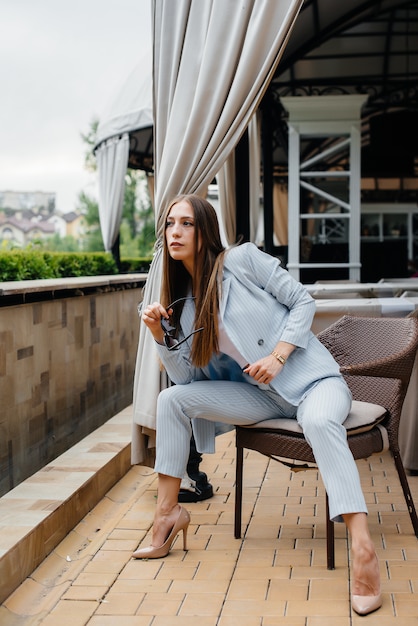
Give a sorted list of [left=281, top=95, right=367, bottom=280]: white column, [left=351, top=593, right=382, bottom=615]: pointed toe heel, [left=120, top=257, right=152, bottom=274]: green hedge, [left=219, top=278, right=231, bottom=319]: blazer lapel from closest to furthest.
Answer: [left=351, top=593, right=382, bottom=615]: pointed toe heel
[left=219, top=278, right=231, bottom=319]: blazer lapel
[left=281, top=95, right=367, bottom=280]: white column
[left=120, top=257, right=152, bottom=274]: green hedge

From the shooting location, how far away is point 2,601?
2.62 m

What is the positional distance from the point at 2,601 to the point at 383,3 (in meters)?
6.74

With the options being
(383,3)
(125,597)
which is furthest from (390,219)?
(125,597)

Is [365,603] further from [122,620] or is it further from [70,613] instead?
[70,613]

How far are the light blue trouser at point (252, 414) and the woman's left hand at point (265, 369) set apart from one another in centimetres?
15

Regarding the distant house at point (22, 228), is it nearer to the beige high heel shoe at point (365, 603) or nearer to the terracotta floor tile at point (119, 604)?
the terracotta floor tile at point (119, 604)

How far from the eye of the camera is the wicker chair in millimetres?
2889

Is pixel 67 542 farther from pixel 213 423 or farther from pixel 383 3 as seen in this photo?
pixel 383 3

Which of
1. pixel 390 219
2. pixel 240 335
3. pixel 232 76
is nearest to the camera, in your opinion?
pixel 240 335

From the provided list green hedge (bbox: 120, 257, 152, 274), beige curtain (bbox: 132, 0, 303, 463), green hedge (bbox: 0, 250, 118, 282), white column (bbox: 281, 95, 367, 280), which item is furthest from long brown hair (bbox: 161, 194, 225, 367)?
green hedge (bbox: 120, 257, 152, 274)

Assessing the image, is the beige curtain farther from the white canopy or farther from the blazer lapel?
the white canopy

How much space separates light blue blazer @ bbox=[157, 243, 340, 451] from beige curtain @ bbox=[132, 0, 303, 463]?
65cm

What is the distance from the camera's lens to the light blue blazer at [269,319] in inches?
116

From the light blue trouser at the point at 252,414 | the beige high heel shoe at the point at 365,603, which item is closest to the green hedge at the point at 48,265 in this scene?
the light blue trouser at the point at 252,414
